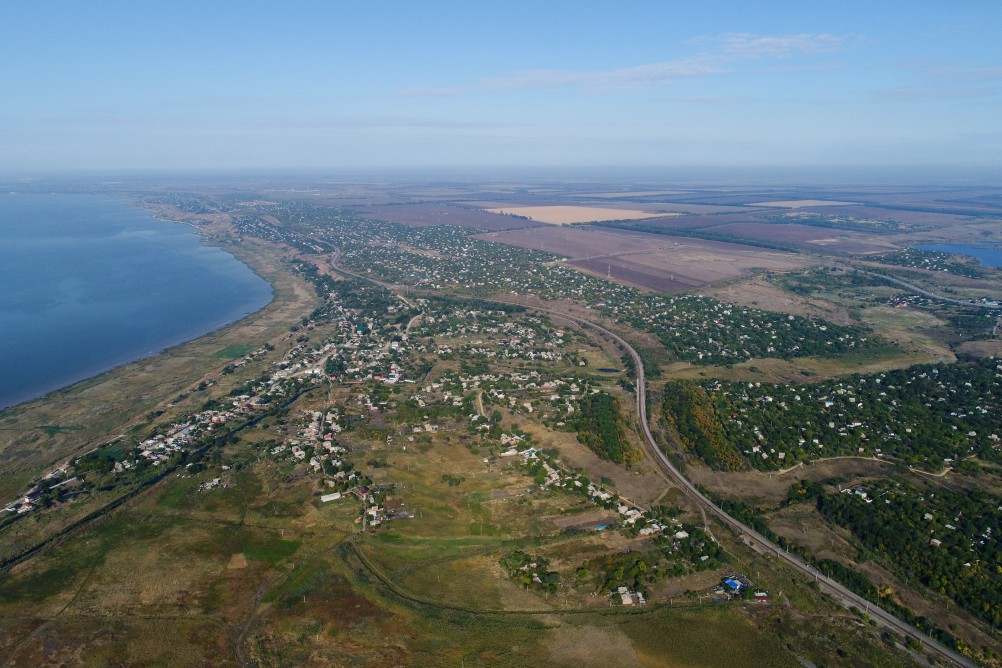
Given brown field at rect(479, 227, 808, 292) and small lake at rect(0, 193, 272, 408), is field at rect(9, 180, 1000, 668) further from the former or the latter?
brown field at rect(479, 227, 808, 292)

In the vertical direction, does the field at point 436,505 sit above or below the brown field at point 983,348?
below

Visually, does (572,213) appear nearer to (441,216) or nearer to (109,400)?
(441,216)

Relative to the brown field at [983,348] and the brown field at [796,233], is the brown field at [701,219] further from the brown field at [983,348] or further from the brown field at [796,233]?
the brown field at [983,348]

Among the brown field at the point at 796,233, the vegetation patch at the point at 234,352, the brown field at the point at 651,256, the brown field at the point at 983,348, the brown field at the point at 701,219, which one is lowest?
the vegetation patch at the point at 234,352

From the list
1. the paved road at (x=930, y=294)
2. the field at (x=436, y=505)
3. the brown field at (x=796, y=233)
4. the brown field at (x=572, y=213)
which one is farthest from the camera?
the brown field at (x=572, y=213)

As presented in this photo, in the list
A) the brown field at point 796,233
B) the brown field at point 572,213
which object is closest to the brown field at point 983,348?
the brown field at point 796,233

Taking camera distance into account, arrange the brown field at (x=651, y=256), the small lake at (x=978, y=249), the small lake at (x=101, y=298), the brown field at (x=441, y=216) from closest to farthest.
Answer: the small lake at (x=101, y=298)
the brown field at (x=651, y=256)
the small lake at (x=978, y=249)
the brown field at (x=441, y=216)
